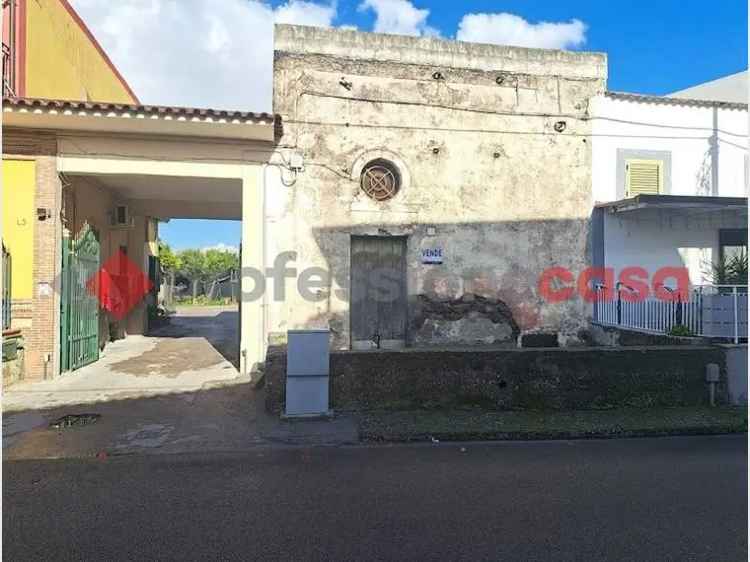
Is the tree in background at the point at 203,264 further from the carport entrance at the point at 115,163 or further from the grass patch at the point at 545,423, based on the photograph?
the grass patch at the point at 545,423

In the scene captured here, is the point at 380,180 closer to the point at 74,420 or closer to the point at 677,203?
the point at 677,203

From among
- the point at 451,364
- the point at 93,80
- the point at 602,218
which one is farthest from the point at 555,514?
the point at 93,80

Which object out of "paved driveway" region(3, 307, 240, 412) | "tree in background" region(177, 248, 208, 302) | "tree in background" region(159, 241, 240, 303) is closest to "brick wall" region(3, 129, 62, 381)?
"paved driveway" region(3, 307, 240, 412)

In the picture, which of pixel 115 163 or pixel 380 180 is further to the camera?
pixel 380 180

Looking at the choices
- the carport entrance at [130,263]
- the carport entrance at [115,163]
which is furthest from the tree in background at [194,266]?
the carport entrance at [115,163]

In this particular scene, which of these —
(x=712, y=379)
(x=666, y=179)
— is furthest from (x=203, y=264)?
(x=712, y=379)

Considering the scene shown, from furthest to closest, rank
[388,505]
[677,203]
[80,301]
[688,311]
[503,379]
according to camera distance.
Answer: [677,203] → [80,301] → [688,311] → [503,379] → [388,505]

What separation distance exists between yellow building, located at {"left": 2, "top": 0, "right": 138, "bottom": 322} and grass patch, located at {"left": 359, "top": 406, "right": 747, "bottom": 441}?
6.26 metres

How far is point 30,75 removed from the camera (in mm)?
9859

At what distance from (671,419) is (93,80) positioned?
14888mm

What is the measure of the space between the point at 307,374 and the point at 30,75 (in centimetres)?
840

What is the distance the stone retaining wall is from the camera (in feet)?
21.7

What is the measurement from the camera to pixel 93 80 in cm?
1359

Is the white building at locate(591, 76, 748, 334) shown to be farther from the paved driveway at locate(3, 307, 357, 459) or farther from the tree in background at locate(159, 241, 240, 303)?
the tree in background at locate(159, 241, 240, 303)
